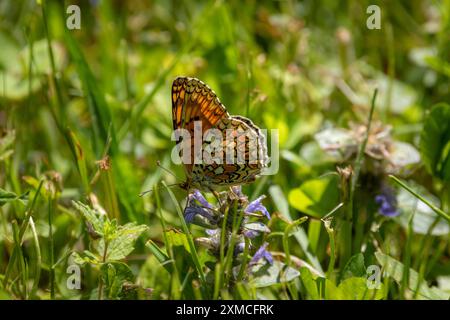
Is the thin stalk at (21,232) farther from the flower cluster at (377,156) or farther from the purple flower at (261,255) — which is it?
the flower cluster at (377,156)

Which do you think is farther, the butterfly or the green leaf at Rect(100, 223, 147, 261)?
the butterfly

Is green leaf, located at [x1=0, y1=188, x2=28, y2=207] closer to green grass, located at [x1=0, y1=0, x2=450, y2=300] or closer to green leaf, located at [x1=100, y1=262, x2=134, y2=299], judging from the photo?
green grass, located at [x1=0, y1=0, x2=450, y2=300]

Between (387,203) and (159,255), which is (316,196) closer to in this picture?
(387,203)

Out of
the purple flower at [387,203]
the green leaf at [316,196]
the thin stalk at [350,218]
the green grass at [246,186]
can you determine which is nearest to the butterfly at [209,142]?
the green grass at [246,186]

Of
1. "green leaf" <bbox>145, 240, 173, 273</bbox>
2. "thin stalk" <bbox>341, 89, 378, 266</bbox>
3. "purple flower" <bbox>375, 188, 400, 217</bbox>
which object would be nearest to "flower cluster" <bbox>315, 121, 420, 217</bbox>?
"purple flower" <bbox>375, 188, 400, 217</bbox>

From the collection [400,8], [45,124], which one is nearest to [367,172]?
[45,124]

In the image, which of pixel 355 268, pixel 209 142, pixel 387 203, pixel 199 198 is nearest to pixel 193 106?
pixel 209 142

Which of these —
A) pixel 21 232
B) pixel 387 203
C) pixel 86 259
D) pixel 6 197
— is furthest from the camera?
pixel 387 203
